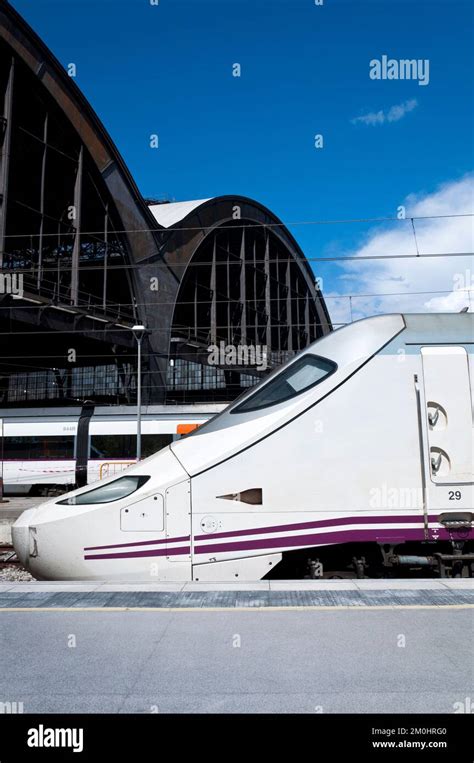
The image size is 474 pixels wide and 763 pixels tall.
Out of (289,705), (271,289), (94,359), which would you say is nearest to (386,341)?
(289,705)

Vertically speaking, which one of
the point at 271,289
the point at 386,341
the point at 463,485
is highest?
the point at 271,289

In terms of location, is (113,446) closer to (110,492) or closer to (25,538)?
(25,538)

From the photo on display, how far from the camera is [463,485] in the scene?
6594mm

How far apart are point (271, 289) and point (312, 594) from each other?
5877 cm

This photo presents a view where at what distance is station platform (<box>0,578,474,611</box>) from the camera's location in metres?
5.54

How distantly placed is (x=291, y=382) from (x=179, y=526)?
6.58 ft

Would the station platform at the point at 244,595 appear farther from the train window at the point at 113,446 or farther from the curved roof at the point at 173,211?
the curved roof at the point at 173,211

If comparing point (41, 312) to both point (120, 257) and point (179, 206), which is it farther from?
point (179, 206)

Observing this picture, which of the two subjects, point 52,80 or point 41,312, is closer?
point 41,312

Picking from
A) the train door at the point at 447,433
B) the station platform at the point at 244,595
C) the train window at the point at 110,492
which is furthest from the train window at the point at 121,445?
the train door at the point at 447,433

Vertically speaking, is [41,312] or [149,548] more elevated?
Answer: [41,312]

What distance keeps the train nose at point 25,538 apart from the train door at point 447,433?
429 cm

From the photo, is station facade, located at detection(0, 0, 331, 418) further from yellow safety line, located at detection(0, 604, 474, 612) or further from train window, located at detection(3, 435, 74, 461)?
yellow safety line, located at detection(0, 604, 474, 612)

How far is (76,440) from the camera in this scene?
27062 millimetres
